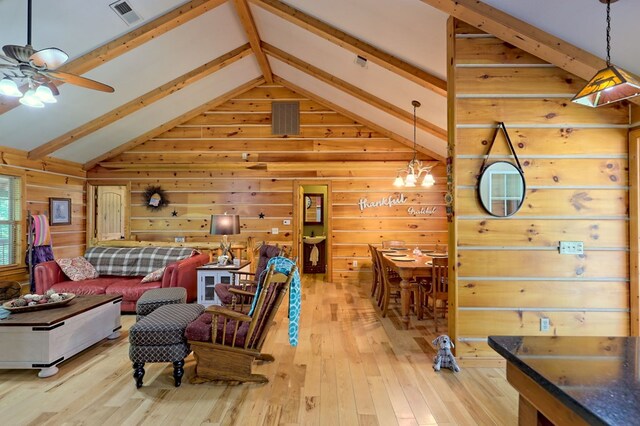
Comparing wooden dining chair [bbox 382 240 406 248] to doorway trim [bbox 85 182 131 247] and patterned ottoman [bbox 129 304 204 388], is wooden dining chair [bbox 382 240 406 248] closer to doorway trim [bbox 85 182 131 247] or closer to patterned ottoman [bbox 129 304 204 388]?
patterned ottoman [bbox 129 304 204 388]

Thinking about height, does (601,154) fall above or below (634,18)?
below

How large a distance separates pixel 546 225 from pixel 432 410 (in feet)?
6.38

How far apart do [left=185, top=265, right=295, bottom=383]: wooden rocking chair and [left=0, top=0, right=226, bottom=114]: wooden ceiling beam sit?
340 cm

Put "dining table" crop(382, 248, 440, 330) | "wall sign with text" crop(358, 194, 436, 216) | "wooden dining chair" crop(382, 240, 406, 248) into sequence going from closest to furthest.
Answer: "dining table" crop(382, 248, 440, 330)
"wooden dining chair" crop(382, 240, 406, 248)
"wall sign with text" crop(358, 194, 436, 216)

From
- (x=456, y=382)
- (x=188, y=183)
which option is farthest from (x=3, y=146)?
(x=456, y=382)

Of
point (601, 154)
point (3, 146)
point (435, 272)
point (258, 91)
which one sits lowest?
point (435, 272)

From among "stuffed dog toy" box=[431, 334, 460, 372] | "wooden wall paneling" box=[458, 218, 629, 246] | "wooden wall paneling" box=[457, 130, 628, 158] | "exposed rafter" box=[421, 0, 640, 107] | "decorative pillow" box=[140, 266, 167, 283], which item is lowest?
"stuffed dog toy" box=[431, 334, 460, 372]

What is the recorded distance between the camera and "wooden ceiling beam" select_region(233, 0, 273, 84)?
4.52m

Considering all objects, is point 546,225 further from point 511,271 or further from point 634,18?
point 634,18

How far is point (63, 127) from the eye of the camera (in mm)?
5359

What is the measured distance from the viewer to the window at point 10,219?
17.3 ft

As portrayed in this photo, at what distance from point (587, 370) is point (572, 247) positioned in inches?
99.4

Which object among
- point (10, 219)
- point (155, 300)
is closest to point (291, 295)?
point (155, 300)

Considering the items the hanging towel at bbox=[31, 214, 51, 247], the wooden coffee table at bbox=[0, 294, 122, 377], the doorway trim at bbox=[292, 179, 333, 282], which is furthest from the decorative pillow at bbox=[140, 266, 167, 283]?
the doorway trim at bbox=[292, 179, 333, 282]
